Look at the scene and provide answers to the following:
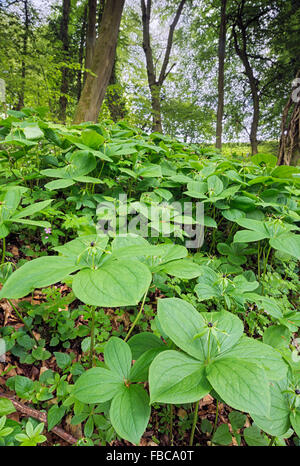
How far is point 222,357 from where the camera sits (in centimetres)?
77

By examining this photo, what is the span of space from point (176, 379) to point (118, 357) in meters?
0.27

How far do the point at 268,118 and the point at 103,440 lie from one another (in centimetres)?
1280

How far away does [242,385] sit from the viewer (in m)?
0.64

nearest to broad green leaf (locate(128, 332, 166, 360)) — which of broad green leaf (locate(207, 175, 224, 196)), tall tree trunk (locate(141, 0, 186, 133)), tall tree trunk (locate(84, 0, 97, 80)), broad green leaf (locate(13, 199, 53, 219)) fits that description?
broad green leaf (locate(13, 199, 53, 219))

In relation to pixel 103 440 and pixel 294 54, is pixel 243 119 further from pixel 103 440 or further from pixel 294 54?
pixel 103 440

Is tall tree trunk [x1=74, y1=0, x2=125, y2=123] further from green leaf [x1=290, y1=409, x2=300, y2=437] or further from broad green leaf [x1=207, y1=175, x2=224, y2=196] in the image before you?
green leaf [x1=290, y1=409, x2=300, y2=437]

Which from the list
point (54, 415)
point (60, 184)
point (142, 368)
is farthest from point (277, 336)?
point (60, 184)

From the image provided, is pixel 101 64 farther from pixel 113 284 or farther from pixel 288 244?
pixel 113 284

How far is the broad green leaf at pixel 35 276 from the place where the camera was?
71 cm

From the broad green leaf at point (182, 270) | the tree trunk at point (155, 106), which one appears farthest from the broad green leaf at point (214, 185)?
the tree trunk at point (155, 106)

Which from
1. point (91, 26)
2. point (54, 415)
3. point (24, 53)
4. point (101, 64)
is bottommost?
point (54, 415)

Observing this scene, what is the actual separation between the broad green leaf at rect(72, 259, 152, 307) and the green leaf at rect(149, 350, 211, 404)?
245 millimetres
